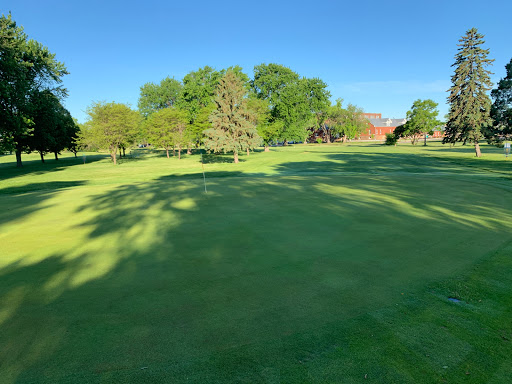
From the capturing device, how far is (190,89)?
69500mm

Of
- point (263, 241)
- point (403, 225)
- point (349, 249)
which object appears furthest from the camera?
point (403, 225)

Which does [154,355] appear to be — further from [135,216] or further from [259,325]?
[135,216]

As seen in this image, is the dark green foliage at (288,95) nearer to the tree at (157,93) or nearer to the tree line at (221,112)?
the tree line at (221,112)

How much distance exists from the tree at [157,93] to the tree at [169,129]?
40.3 metres

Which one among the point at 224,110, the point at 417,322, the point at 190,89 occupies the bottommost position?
the point at 417,322

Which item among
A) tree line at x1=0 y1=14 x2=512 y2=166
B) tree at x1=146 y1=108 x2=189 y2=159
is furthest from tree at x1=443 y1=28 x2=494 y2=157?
tree at x1=146 y1=108 x2=189 y2=159

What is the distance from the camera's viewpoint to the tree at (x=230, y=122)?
135 feet

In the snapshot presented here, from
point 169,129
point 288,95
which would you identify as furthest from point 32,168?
point 288,95

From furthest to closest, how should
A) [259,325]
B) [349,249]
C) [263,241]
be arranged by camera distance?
[263,241], [349,249], [259,325]

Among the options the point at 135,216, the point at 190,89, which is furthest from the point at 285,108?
the point at 135,216

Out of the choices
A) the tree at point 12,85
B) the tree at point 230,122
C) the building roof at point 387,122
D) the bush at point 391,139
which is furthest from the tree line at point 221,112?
the building roof at point 387,122

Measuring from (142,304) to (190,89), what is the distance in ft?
233

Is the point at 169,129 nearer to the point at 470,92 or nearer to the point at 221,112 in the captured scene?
the point at 221,112

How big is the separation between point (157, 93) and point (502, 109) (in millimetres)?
88870
